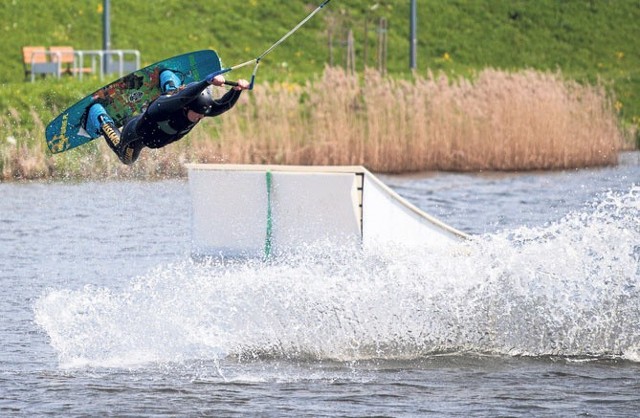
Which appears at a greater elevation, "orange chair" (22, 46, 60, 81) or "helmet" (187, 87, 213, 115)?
"orange chair" (22, 46, 60, 81)

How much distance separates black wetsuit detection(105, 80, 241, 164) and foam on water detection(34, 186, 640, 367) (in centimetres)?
129

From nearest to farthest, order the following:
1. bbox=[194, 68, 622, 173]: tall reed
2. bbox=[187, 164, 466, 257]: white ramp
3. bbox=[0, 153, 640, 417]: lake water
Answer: bbox=[0, 153, 640, 417]: lake water
bbox=[187, 164, 466, 257]: white ramp
bbox=[194, 68, 622, 173]: tall reed

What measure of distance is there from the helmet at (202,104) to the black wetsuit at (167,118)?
0.03 meters

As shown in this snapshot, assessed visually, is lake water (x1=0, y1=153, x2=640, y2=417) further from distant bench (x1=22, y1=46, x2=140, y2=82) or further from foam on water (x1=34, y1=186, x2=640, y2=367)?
distant bench (x1=22, y1=46, x2=140, y2=82)

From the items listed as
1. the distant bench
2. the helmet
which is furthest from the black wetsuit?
the distant bench

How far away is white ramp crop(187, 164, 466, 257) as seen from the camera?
48.5ft

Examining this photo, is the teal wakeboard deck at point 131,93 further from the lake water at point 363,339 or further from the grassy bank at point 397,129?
the grassy bank at point 397,129

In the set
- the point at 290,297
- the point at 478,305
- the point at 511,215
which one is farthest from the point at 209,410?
the point at 511,215

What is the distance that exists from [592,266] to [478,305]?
108 centimetres

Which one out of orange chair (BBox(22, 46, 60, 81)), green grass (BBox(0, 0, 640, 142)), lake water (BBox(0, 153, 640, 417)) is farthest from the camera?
green grass (BBox(0, 0, 640, 142))

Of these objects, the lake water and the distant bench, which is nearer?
the lake water

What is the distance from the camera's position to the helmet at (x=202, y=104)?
12.0m

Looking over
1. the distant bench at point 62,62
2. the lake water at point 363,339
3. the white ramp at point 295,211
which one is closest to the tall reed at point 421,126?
the distant bench at point 62,62

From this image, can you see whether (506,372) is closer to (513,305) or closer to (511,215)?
(513,305)
